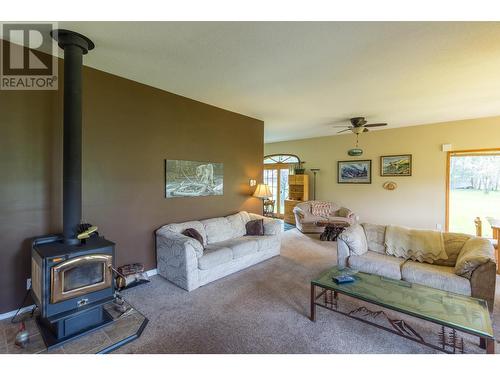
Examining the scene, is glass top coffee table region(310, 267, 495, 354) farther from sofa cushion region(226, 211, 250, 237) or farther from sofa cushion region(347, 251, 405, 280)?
sofa cushion region(226, 211, 250, 237)

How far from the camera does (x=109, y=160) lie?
3059 millimetres

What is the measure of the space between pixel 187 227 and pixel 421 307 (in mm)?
3046

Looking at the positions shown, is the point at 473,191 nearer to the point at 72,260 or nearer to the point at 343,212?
the point at 343,212

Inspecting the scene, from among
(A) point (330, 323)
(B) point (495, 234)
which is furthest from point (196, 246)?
(B) point (495, 234)

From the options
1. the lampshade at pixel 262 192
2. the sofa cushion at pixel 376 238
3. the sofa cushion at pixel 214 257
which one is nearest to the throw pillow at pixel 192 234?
the sofa cushion at pixel 214 257

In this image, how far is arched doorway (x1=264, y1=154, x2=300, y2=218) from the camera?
829 centimetres

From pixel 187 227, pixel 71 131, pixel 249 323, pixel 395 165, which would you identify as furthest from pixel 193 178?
pixel 395 165

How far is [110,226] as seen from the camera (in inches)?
122

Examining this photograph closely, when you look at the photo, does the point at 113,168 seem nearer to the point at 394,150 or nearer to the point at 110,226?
the point at 110,226

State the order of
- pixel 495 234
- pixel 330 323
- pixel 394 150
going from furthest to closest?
1. pixel 394 150
2. pixel 495 234
3. pixel 330 323

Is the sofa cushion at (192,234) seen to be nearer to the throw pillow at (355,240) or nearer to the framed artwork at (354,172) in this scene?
the throw pillow at (355,240)

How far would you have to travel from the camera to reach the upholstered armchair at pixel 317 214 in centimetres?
614

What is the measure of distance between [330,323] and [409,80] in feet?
10.7
